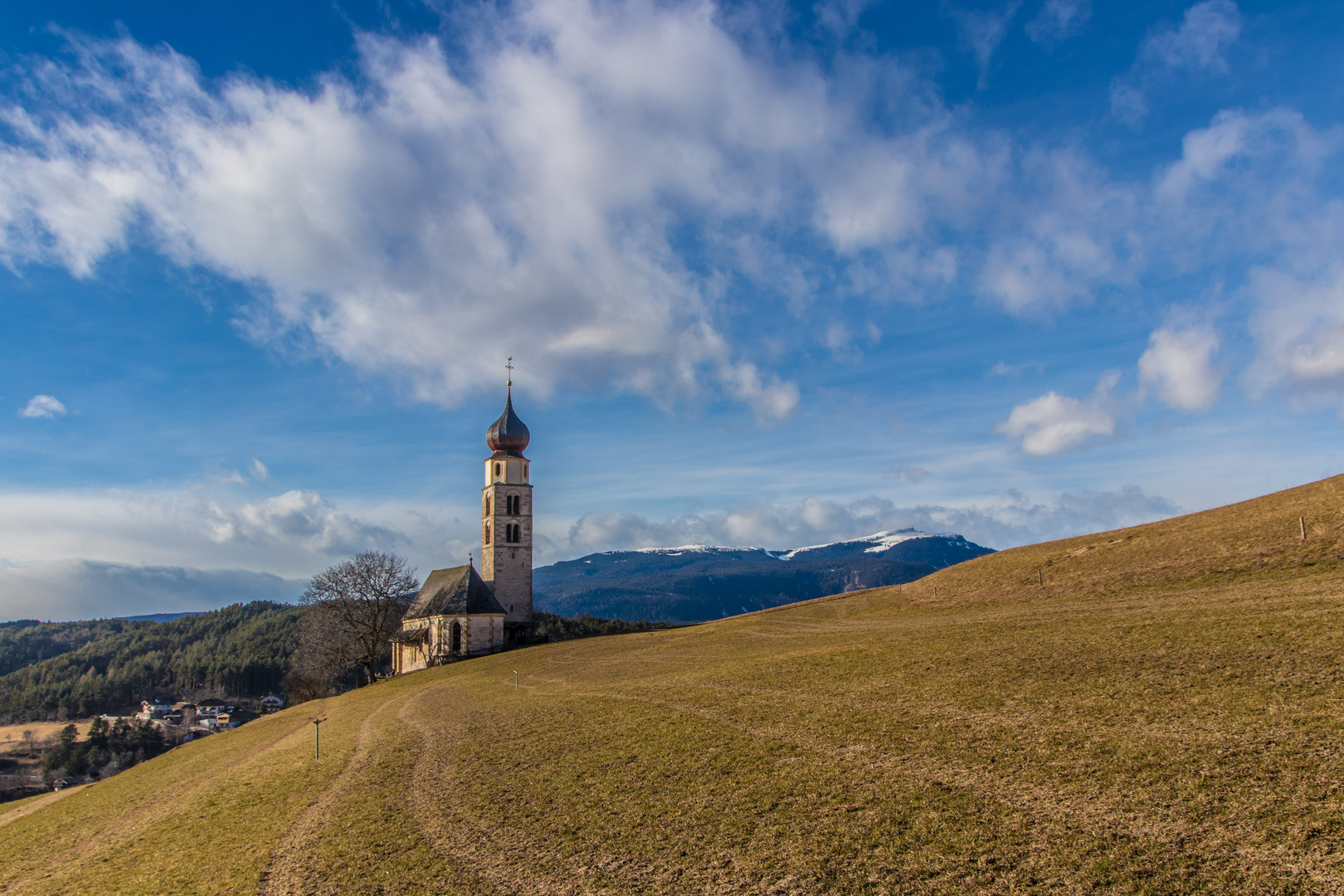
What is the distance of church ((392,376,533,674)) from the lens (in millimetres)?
70500

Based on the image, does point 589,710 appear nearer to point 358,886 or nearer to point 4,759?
point 358,886

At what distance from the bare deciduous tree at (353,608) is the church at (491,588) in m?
4.84

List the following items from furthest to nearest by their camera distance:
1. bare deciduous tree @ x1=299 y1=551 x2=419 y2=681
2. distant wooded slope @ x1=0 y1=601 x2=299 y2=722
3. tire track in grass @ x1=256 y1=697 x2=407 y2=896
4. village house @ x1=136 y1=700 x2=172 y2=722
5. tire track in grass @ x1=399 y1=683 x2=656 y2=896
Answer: distant wooded slope @ x1=0 y1=601 x2=299 y2=722
village house @ x1=136 y1=700 x2=172 y2=722
bare deciduous tree @ x1=299 y1=551 x2=419 y2=681
tire track in grass @ x1=256 y1=697 x2=407 y2=896
tire track in grass @ x1=399 y1=683 x2=656 y2=896

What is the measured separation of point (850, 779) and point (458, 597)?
6110cm

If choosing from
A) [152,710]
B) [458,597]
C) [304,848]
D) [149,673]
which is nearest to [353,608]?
[458,597]

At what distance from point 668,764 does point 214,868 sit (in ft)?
36.6

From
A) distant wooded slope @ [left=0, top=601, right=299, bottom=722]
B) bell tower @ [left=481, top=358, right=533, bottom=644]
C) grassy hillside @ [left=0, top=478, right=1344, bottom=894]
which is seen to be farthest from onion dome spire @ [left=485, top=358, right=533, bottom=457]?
distant wooded slope @ [left=0, top=601, right=299, bottom=722]

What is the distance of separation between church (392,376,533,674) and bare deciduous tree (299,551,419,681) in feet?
15.9

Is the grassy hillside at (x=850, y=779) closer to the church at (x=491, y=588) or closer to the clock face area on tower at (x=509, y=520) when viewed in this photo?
the church at (x=491, y=588)

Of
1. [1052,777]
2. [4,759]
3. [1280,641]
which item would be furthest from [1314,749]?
[4,759]

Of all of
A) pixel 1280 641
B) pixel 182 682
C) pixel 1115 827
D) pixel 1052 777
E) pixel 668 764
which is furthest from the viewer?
pixel 182 682

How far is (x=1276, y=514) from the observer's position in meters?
40.5

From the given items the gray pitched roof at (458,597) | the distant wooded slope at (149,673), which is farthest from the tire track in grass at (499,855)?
the distant wooded slope at (149,673)

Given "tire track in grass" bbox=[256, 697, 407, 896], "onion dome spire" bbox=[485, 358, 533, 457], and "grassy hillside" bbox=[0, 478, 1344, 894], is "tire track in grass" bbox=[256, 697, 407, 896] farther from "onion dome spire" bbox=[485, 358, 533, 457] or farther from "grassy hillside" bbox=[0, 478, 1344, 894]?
"onion dome spire" bbox=[485, 358, 533, 457]
